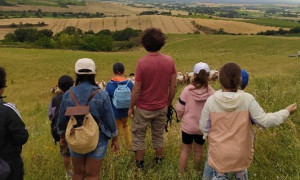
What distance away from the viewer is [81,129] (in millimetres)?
3523

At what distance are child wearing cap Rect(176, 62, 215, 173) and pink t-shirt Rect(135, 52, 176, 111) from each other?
1.04 ft

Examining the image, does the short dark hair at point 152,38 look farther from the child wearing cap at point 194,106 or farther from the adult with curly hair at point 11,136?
the adult with curly hair at point 11,136

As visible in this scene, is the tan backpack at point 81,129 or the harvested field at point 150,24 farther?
the harvested field at point 150,24

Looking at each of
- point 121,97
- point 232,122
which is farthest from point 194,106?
point 121,97

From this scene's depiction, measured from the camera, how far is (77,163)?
3.86 m

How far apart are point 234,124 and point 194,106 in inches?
39.8

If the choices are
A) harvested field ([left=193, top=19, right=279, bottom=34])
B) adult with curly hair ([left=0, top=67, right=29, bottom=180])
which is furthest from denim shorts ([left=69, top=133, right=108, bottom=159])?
harvested field ([left=193, top=19, right=279, bottom=34])

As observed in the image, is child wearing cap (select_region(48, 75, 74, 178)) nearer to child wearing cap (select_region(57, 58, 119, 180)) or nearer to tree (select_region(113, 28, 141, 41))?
child wearing cap (select_region(57, 58, 119, 180))

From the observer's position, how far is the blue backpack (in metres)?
5.56

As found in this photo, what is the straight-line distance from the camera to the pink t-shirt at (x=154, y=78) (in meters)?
4.42

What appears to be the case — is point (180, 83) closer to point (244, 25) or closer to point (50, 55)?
point (50, 55)

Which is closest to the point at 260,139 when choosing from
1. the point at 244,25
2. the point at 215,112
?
the point at 215,112

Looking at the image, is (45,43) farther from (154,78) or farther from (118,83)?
(154,78)

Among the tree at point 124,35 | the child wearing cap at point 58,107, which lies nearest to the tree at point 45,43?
the tree at point 124,35
